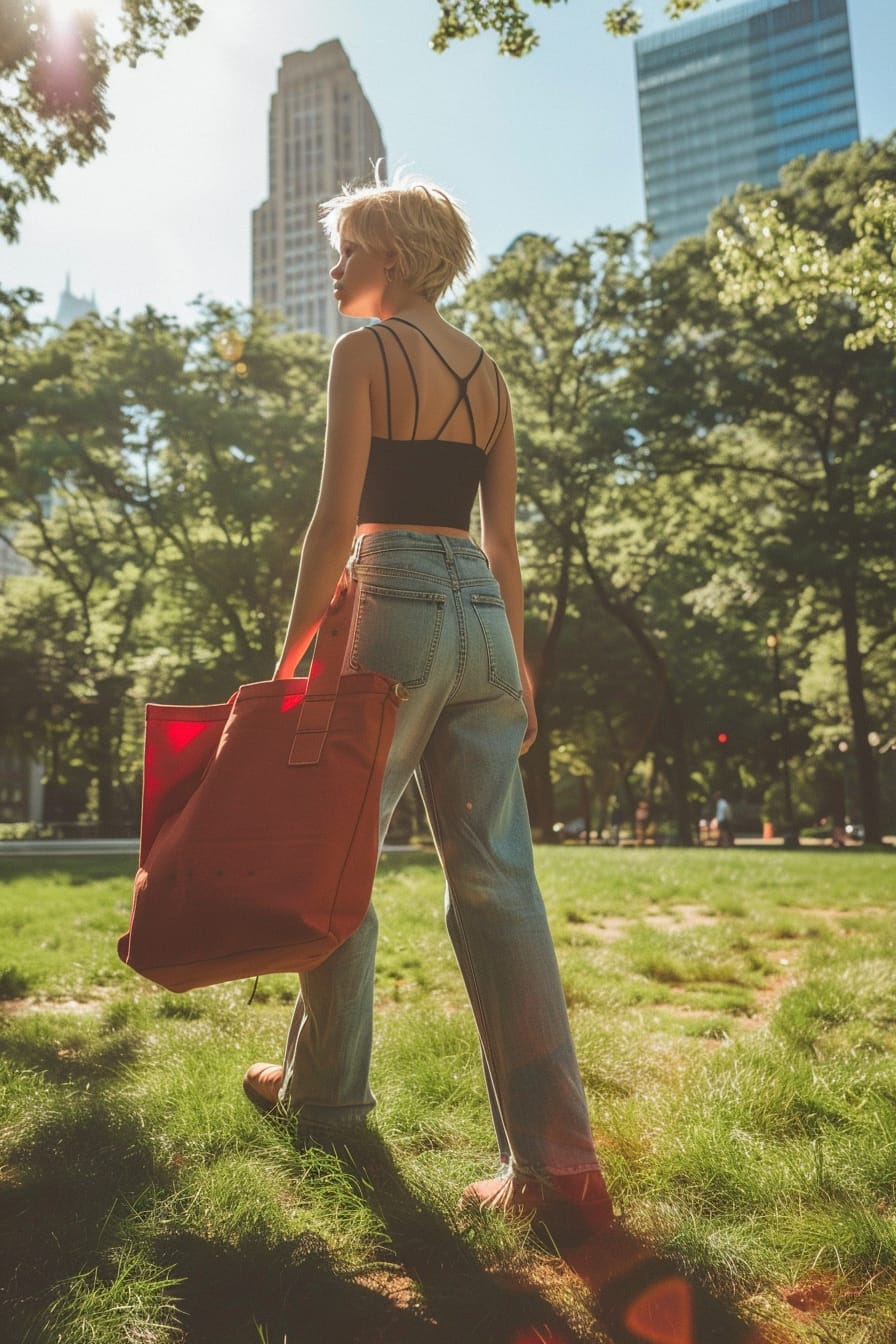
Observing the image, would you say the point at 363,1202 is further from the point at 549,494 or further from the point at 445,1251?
the point at 549,494

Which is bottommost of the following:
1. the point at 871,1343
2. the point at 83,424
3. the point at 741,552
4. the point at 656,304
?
the point at 871,1343

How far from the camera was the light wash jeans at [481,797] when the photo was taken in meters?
2.17

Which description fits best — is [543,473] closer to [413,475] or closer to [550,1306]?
[413,475]

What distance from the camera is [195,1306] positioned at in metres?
1.76

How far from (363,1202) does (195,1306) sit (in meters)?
0.49

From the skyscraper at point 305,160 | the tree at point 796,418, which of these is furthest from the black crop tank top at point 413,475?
the skyscraper at point 305,160

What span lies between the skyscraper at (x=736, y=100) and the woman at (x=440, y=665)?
→ 518 feet

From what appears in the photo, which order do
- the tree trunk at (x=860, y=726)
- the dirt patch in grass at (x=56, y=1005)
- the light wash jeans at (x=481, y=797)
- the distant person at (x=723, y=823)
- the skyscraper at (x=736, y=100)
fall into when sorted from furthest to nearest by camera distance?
1. the skyscraper at (x=736, y=100)
2. the distant person at (x=723, y=823)
3. the tree trunk at (x=860, y=726)
4. the dirt patch in grass at (x=56, y=1005)
5. the light wash jeans at (x=481, y=797)

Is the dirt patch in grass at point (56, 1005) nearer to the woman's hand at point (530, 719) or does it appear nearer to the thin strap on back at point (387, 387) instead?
the woman's hand at point (530, 719)

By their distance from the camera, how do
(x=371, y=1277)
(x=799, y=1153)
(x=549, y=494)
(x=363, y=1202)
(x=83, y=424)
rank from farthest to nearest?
1. (x=83, y=424)
2. (x=549, y=494)
3. (x=799, y=1153)
4. (x=363, y=1202)
5. (x=371, y=1277)

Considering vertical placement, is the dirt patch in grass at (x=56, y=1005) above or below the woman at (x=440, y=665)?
below

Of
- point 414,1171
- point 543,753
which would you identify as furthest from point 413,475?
point 543,753

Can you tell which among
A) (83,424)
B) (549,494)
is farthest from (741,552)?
(83,424)

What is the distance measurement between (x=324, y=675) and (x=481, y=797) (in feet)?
1.57
